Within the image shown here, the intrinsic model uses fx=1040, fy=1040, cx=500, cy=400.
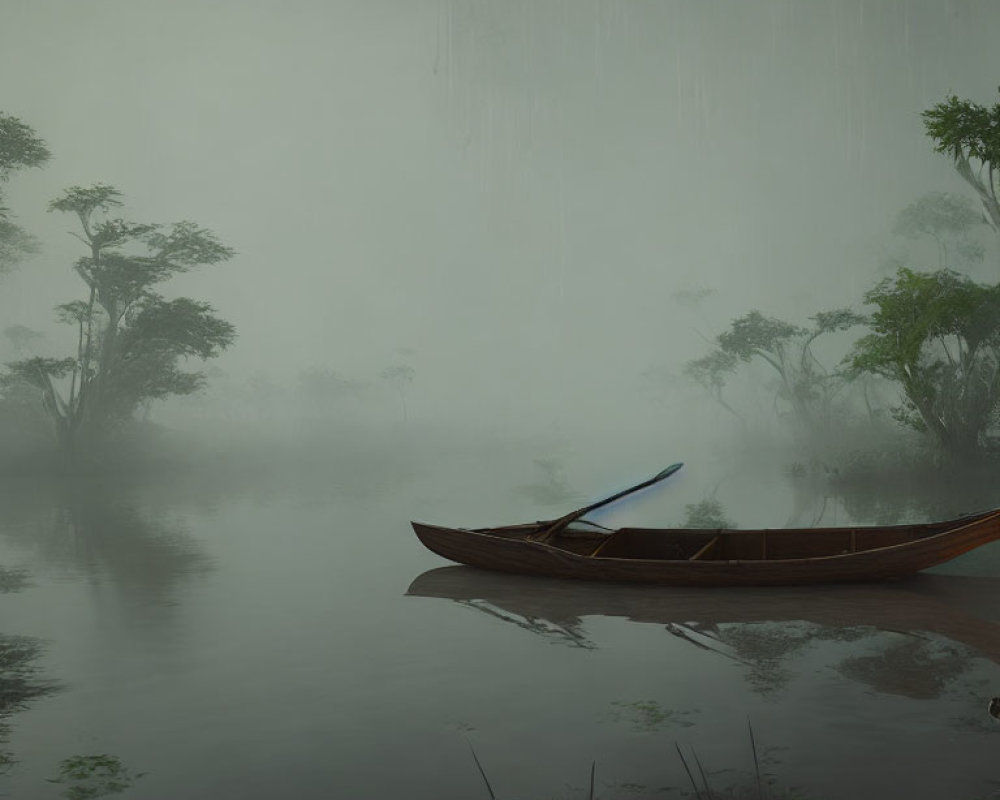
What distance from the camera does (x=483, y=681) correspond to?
355 inches

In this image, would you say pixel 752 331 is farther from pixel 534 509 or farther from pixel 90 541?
pixel 90 541

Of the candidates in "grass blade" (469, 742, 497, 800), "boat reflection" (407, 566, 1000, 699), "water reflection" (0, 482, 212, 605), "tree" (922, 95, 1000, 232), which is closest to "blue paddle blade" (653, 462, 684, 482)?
"boat reflection" (407, 566, 1000, 699)

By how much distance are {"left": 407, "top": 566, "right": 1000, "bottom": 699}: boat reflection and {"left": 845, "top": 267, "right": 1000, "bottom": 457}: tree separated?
38.1ft

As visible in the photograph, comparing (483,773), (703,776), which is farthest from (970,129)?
(483,773)

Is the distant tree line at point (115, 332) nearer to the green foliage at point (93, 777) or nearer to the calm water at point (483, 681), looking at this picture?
the calm water at point (483, 681)

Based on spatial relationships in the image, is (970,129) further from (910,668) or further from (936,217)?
(936,217)

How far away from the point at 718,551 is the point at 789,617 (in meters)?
2.47

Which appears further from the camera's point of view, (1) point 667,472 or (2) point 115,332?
(2) point 115,332

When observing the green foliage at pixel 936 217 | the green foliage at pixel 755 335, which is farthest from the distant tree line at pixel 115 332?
the green foliage at pixel 936 217

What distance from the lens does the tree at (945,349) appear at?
23953mm

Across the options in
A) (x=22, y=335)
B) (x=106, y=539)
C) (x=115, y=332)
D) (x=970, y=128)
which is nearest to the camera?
(x=106, y=539)

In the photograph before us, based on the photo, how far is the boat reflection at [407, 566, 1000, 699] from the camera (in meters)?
9.17

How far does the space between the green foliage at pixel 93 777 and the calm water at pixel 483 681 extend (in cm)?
11

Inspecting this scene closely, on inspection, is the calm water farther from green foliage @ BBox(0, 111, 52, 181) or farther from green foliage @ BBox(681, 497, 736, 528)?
green foliage @ BBox(0, 111, 52, 181)
